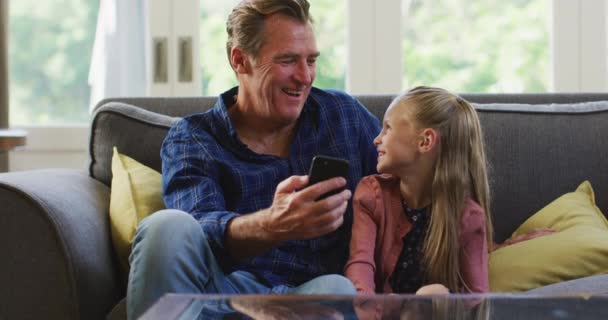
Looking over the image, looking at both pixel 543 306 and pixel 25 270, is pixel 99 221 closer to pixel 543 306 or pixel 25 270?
pixel 25 270

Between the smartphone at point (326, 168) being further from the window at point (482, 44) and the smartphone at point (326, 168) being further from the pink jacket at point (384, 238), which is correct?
the window at point (482, 44)

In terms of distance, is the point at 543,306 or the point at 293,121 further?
the point at 293,121

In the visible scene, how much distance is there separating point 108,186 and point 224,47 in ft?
4.41

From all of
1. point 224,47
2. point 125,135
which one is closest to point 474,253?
point 125,135

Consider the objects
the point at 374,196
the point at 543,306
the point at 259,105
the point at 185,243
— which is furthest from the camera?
the point at 259,105

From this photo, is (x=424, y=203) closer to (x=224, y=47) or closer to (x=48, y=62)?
(x=224, y=47)

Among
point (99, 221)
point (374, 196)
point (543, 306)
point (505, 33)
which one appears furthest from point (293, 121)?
point (505, 33)

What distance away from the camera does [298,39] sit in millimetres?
2012

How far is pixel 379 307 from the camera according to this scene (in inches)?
48.7

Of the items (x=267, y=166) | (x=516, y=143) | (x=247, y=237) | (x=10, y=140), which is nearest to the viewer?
(x=247, y=237)

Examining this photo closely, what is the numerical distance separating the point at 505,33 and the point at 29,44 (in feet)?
5.85

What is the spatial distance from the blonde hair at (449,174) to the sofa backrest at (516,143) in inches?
11.2

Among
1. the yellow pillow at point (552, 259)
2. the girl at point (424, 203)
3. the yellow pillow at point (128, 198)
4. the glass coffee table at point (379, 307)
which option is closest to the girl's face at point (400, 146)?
the girl at point (424, 203)

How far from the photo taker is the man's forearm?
1704 millimetres
